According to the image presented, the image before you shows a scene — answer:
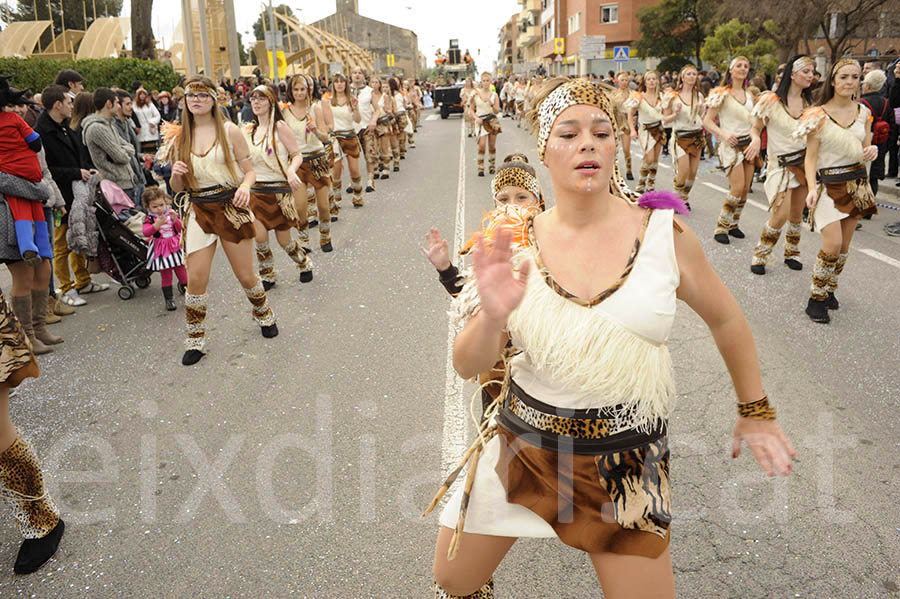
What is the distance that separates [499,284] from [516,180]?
8.48ft

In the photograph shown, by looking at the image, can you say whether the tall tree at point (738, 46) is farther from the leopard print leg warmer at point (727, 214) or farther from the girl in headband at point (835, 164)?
the girl in headband at point (835, 164)

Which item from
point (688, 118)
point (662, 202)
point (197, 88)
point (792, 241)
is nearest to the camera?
point (662, 202)

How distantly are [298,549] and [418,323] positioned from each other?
330 centimetres

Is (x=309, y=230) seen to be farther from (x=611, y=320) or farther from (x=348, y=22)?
(x=348, y=22)

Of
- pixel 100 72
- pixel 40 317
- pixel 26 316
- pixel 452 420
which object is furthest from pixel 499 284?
pixel 100 72

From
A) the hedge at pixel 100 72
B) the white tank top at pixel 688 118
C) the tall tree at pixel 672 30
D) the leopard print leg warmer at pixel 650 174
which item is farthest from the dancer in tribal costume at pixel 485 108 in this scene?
the tall tree at pixel 672 30

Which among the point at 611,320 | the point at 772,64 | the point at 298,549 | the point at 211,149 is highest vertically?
the point at 772,64

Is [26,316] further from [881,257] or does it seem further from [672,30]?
[672,30]

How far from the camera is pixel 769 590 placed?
111 inches

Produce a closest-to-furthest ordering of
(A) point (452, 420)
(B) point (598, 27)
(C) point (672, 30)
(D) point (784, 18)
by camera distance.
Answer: (A) point (452, 420) < (D) point (784, 18) < (C) point (672, 30) < (B) point (598, 27)

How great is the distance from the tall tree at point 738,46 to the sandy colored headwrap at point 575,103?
26.2 m

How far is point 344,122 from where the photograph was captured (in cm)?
1231

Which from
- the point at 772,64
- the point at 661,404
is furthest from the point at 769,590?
the point at 772,64

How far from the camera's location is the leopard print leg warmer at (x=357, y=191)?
12.6 metres
